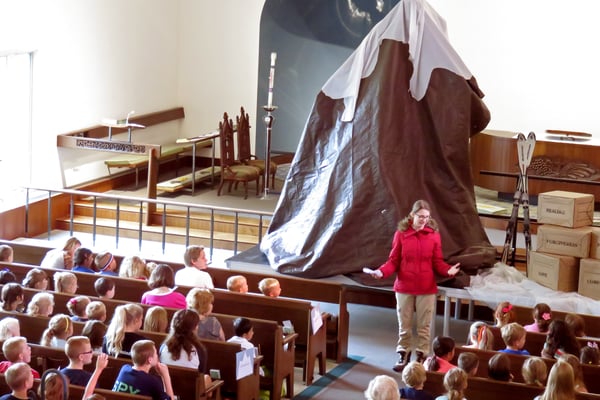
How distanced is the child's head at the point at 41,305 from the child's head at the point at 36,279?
28.3 inches

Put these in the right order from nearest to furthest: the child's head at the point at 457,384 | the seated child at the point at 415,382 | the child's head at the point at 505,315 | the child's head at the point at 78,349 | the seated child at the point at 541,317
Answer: the child's head at the point at 457,384 < the child's head at the point at 78,349 < the seated child at the point at 415,382 < the seated child at the point at 541,317 < the child's head at the point at 505,315

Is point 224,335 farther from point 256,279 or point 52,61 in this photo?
point 52,61

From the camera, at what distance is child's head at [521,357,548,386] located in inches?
259

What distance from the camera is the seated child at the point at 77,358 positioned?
638cm

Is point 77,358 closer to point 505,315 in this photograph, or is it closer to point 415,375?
point 415,375

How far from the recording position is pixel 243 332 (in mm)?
7570

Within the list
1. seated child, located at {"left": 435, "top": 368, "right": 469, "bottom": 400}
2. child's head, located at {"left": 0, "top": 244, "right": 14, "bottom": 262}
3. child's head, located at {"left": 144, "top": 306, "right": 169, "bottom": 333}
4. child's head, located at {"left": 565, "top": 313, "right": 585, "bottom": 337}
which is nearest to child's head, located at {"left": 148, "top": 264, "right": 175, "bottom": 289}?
child's head, located at {"left": 144, "top": 306, "right": 169, "bottom": 333}

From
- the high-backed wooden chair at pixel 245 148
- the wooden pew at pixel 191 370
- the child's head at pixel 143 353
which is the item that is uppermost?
the high-backed wooden chair at pixel 245 148

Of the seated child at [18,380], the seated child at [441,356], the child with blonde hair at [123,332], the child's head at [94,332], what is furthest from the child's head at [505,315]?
the seated child at [18,380]

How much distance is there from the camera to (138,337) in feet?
23.4

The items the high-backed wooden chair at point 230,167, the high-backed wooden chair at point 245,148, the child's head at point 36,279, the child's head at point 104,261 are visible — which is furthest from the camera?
the high-backed wooden chair at point 245,148

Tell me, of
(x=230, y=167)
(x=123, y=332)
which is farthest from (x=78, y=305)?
(x=230, y=167)

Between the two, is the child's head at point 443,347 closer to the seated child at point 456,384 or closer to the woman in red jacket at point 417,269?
the seated child at point 456,384

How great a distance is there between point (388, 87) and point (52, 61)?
529 cm
